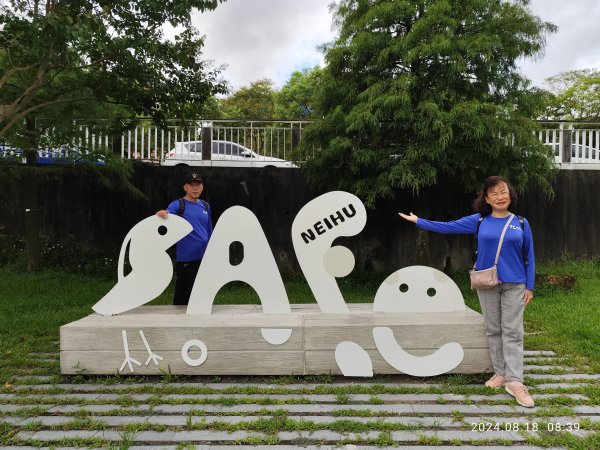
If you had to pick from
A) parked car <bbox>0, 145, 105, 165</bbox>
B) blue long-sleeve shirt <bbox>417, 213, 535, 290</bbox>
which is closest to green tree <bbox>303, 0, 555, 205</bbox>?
blue long-sleeve shirt <bbox>417, 213, 535, 290</bbox>

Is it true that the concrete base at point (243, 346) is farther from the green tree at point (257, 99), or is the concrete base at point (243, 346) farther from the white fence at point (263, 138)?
the green tree at point (257, 99)

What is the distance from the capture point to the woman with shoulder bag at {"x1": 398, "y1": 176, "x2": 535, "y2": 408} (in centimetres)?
327

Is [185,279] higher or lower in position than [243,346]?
higher

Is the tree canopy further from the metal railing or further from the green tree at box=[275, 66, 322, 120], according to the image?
the green tree at box=[275, 66, 322, 120]

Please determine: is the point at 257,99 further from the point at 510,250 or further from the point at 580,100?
the point at 510,250

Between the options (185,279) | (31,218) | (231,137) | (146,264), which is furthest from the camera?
(231,137)

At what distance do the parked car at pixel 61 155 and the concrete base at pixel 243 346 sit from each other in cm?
465

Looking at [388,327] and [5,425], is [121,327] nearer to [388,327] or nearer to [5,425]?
[5,425]

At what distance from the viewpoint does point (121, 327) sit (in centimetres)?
367

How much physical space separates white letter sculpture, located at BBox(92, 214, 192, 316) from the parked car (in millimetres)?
4187

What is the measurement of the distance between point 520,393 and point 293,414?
5.50 feet

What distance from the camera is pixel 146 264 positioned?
3.97m

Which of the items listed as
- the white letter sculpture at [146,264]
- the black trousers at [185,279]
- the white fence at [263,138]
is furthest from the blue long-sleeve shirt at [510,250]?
the white fence at [263,138]

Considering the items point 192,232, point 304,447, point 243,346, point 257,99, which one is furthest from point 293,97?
point 304,447
